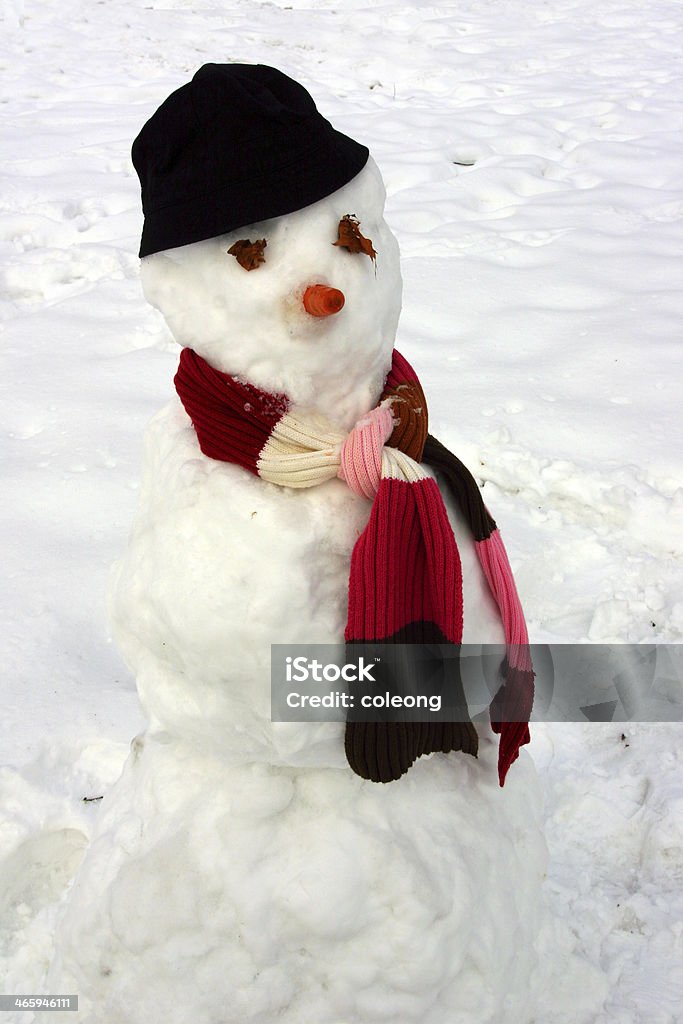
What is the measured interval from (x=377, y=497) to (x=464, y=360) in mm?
2039

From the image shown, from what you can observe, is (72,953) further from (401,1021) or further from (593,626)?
(593,626)

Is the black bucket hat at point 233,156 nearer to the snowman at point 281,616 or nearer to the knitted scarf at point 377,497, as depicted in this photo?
the snowman at point 281,616

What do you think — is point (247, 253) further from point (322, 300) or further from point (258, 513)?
point (258, 513)

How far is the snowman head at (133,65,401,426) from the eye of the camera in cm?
109

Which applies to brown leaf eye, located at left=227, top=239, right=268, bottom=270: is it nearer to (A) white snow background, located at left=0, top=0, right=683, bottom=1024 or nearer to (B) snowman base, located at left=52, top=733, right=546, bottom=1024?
(B) snowman base, located at left=52, top=733, right=546, bottom=1024

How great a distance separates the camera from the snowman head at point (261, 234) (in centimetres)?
109

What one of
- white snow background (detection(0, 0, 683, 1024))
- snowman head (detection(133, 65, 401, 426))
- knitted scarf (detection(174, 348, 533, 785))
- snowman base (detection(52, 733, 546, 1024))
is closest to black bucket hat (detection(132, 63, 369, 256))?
snowman head (detection(133, 65, 401, 426))

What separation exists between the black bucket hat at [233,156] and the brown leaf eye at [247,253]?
0.07 feet

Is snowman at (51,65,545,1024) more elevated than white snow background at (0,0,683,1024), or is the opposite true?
snowman at (51,65,545,1024)

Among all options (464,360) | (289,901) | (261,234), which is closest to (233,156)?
(261,234)

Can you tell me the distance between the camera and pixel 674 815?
181cm

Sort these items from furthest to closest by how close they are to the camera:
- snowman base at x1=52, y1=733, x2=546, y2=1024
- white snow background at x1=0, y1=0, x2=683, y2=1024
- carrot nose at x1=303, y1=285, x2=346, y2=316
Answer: white snow background at x1=0, y1=0, x2=683, y2=1024
snowman base at x1=52, y1=733, x2=546, y2=1024
carrot nose at x1=303, y1=285, x2=346, y2=316

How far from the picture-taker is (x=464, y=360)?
3105 mm

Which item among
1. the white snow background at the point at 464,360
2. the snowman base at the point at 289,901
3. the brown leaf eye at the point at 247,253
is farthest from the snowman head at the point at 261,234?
the white snow background at the point at 464,360
